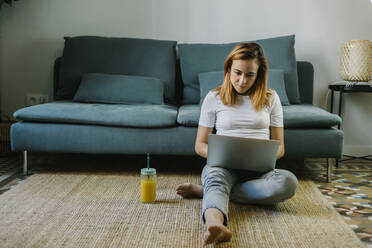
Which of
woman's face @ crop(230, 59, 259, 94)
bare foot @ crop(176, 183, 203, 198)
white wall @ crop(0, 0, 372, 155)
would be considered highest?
white wall @ crop(0, 0, 372, 155)

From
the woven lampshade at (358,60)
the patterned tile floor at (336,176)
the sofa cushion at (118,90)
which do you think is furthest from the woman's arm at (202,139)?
the woven lampshade at (358,60)

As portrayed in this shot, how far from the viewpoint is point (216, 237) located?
4.13 ft

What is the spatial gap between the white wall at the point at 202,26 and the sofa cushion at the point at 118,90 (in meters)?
0.56

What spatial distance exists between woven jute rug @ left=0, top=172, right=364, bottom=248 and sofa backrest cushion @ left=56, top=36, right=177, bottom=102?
3.06 feet

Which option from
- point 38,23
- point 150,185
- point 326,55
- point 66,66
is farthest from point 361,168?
point 38,23

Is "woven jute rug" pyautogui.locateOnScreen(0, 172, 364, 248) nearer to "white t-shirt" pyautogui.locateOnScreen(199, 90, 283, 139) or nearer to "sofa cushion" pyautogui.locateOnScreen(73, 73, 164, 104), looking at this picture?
"white t-shirt" pyautogui.locateOnScreen(199, 90, 283, 139)

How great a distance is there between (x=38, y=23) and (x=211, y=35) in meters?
1.34

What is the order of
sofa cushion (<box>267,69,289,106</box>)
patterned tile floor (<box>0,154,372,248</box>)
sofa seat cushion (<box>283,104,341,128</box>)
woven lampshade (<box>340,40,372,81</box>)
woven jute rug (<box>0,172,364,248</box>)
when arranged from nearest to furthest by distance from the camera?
woven jute rug (<box>0,172,364,248</box>), patterned tile floor (<box>0,154,372,248</box>), sofa seat cushion (<box>283,104,341,128</box>), sofa cushion (<box>267,69,289,106</box>), woven lampshade (<box>340,40,372,81</box>)

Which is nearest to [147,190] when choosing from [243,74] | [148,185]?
[148,185]

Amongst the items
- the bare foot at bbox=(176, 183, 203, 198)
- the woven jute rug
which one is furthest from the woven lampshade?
the bare foot at bbox=(176, 183, 203, 198)

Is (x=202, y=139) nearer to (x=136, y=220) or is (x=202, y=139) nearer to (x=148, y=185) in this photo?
(x=148, y=185)

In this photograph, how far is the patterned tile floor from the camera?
1.64 metres

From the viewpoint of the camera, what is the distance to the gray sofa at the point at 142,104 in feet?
7.01

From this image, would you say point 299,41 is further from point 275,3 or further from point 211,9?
point 211,9
